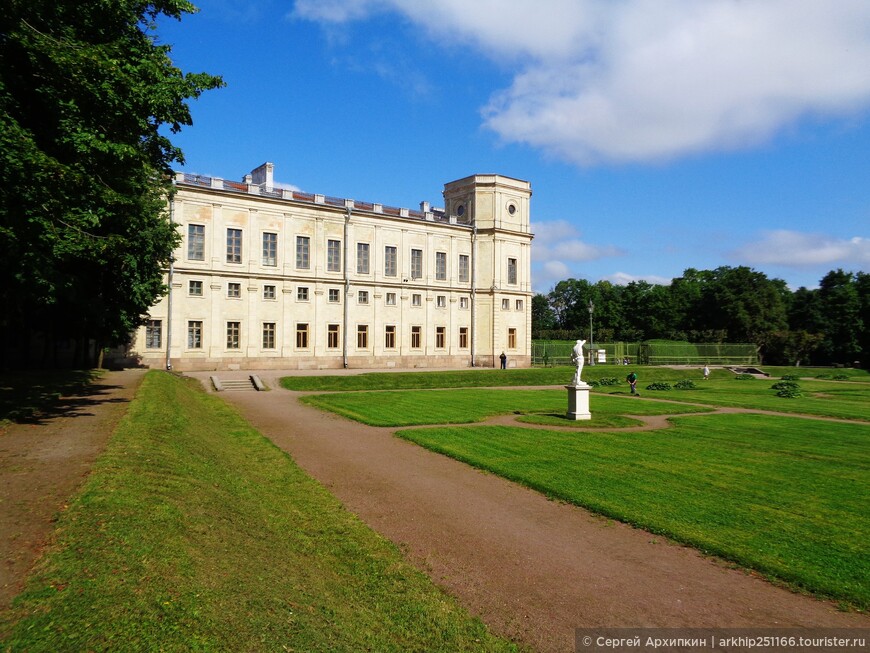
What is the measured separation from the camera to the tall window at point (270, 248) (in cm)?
4734

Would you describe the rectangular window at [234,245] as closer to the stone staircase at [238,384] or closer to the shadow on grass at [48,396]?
the stone staircase at [238,384]

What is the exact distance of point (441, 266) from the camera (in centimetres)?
5688

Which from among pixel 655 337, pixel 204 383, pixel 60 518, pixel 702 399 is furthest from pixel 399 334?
pixel 655 337

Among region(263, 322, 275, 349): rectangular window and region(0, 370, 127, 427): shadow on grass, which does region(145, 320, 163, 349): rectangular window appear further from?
region(0, 370, 127, 427): shadow on grass

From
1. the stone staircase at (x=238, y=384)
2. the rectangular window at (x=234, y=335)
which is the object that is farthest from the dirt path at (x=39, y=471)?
the rectangular window at (x=234, y=335)

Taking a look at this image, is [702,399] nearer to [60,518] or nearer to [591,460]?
[591,460]

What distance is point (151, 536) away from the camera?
6875 millimetres

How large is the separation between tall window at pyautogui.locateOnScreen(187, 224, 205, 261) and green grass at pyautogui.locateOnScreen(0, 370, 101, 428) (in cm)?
1504

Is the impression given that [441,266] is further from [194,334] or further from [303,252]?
[194,334]

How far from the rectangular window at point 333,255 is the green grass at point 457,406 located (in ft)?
63.9

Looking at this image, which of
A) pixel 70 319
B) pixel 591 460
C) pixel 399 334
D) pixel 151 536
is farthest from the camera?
pixel 399 334

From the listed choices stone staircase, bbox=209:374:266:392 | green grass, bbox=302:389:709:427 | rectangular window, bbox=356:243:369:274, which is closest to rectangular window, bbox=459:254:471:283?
rectangular window, bbox=356:243:369:274

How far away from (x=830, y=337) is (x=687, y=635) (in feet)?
312

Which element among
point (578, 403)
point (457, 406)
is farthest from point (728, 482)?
point (457, 406)
